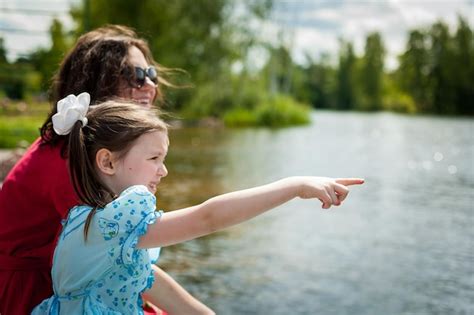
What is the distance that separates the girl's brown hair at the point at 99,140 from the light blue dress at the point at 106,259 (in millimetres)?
66

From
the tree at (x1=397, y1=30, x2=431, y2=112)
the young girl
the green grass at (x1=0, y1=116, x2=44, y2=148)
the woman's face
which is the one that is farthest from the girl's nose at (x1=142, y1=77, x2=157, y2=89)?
A: the tree at (x1=397, y1=30, x2=431, y2=112)

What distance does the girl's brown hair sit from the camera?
1710mm

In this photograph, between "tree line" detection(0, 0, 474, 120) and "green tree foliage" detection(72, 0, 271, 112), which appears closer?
"tree line" detection(0, 0, 474, 120)

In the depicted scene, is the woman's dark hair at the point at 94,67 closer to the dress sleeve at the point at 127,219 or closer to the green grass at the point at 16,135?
the dress sleeve at the point at 127,219

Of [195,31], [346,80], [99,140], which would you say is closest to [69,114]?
[99,140]

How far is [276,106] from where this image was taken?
2684 cm

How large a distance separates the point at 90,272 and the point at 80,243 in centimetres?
7

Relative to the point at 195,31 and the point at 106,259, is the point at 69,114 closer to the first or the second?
the point at 106,259

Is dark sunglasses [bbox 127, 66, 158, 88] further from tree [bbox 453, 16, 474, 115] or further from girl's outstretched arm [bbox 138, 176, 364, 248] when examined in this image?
tree [bbox 453, 16, 474, 115]

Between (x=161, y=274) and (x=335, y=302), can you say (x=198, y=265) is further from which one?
(x=161, y=274)

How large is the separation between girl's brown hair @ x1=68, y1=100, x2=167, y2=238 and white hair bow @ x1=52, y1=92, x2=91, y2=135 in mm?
18

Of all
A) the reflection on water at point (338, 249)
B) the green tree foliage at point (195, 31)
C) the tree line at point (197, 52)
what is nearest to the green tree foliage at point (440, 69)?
the tree line at point (197, 52)

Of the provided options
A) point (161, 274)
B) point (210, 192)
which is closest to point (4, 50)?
point (210, 192)

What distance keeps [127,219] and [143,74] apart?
96cm
